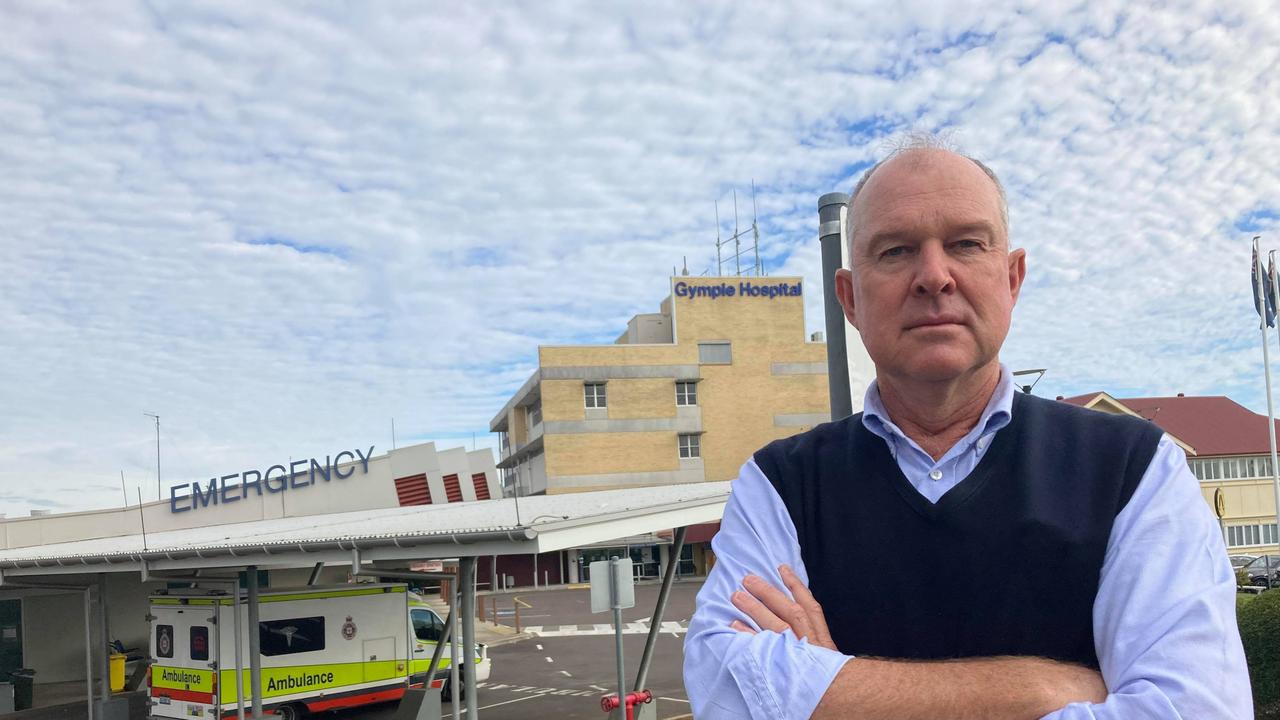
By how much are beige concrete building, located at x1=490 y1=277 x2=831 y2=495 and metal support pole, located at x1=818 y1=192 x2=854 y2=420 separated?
4925 centimetres

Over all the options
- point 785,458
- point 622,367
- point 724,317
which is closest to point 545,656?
point 785,458

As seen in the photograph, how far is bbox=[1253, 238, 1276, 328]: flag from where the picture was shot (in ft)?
101

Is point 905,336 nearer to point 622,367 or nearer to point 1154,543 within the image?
point 1154,543

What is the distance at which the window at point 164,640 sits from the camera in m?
16.5

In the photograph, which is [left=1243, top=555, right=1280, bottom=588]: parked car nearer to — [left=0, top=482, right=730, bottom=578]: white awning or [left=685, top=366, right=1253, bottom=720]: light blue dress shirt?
[left=0, top=482, right=730, bottom=578]: white awning

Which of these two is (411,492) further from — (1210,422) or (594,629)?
(1210,422)

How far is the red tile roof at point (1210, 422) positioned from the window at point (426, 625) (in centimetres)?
4077

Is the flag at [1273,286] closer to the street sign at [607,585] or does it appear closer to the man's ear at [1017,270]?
the street sign at [607,585]

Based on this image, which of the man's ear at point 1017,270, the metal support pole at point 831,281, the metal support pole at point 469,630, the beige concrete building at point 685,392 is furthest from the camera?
the beige concrete building at point 685,392

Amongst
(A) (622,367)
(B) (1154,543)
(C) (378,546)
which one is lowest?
(C) (378,546)

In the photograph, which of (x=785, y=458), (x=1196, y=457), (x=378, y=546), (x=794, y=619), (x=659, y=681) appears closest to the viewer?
(x=794, y=619)

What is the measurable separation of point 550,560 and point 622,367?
1253 centimetres

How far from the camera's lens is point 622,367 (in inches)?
2219

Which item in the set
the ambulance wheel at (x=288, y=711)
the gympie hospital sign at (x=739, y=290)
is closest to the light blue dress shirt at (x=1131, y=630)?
the ambulance wheel at (x=288, y=711)
